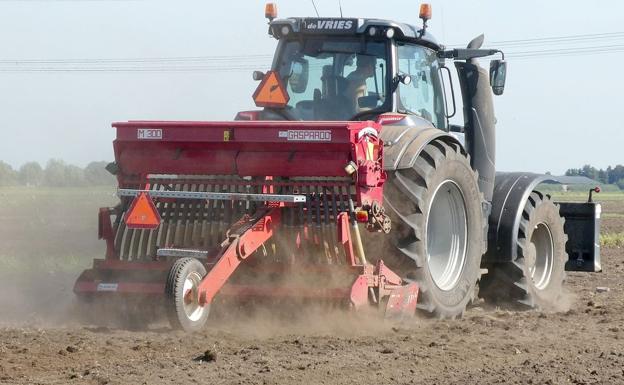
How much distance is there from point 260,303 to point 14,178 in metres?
25.9

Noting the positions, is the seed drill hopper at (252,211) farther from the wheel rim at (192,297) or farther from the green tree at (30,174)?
the green tree at (30,174)

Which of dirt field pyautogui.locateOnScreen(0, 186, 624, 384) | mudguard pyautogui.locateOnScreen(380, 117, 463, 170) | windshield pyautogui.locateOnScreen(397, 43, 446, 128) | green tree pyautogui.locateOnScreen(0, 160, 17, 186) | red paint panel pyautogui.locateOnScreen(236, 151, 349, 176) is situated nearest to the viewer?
dirt field pyautogui.locateOnScreen(0, 186, 624, 384)

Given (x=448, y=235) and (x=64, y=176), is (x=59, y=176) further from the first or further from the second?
(x=448, y=235)

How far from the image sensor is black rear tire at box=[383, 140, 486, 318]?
7.58 meters

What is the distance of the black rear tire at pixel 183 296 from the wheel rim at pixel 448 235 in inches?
89.2

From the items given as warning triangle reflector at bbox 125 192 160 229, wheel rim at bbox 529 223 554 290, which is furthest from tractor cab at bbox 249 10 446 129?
wheel rim at bbox 529 223 554 290

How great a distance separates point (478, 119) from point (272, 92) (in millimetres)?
1996

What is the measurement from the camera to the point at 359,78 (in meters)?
8.49

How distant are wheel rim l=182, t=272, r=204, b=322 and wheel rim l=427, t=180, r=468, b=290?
230 cm

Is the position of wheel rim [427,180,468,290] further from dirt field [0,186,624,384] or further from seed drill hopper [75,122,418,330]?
seed drill hopper [75,122,418,330]

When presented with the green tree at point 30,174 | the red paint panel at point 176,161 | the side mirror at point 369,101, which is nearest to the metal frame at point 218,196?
the red paint panel at point 176,161

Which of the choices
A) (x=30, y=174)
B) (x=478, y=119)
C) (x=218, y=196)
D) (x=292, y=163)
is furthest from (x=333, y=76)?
(x=30, y=174)

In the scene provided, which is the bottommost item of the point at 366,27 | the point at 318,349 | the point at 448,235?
the point at 318,349

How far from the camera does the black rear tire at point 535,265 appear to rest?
9.35 metres
